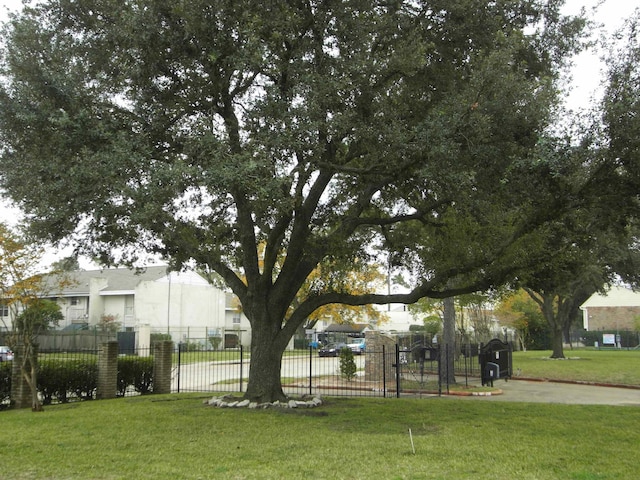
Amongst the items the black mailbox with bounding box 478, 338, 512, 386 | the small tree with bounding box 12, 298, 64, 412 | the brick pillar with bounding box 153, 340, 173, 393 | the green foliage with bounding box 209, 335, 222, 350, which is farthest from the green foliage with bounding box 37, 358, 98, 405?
the green foliage with bounding box 209, 335, 222, 350

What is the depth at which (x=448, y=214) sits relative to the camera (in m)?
14.3

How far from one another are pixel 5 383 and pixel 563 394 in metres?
15.6

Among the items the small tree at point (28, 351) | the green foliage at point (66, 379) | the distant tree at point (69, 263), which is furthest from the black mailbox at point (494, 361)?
the small tree at point (28, 351)

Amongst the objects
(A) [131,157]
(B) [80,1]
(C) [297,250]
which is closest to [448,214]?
(C) [297,250]

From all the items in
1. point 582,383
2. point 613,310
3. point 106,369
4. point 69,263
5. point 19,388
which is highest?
point 69,263

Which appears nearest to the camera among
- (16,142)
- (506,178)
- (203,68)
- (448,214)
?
(506,178)

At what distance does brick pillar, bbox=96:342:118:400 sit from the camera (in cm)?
1643

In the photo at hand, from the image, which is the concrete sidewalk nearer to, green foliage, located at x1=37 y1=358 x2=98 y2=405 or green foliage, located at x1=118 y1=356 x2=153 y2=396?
green foliage, located at x1=118 y1=356 x2=153 y2=396

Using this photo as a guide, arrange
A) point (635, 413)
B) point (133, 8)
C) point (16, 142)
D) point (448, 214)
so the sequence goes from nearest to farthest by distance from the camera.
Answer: point (133, 8)
point (16, 142)
point (635, 413)
point (448, 214)

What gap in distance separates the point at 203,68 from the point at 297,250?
4891 millimetres

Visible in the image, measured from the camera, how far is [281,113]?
10.7 metres

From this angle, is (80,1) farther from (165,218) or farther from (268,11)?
(165,218)

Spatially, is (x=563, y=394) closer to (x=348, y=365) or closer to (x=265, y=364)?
(x=348, y=365)

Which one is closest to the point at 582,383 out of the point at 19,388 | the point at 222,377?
the point at 222,377
